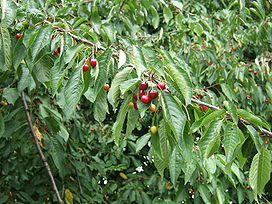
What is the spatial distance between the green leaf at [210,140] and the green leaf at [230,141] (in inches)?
1.0

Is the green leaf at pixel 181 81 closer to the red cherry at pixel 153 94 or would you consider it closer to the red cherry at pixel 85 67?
the red cherry at pixel 153 94

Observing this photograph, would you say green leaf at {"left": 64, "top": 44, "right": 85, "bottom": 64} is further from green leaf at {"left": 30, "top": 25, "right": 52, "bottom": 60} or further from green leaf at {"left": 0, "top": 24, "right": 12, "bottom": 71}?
green leaf at {"left": 0, "top": 24, "right": 12, "bottom": 71}

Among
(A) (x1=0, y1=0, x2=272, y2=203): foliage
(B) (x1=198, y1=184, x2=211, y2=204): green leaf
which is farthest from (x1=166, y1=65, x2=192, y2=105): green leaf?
(B) (x1=198, y1=184, x2=211, y2=204): green leaf

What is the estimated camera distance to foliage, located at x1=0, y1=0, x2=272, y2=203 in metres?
1.19

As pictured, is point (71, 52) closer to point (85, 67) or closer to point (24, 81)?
point (85, 67)

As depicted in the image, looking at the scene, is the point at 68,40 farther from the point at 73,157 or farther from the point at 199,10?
the point at 199,10

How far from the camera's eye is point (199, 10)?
423 centimetres

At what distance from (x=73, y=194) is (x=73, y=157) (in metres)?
0.26

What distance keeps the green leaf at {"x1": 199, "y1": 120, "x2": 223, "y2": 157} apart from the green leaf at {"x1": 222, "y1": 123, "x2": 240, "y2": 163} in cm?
3

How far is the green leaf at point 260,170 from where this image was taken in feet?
3.95

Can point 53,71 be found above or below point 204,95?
above

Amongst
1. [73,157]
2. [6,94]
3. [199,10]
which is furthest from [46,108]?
[199,10]

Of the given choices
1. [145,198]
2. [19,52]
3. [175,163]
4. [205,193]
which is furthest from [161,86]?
[145,198]

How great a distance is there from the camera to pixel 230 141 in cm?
115
